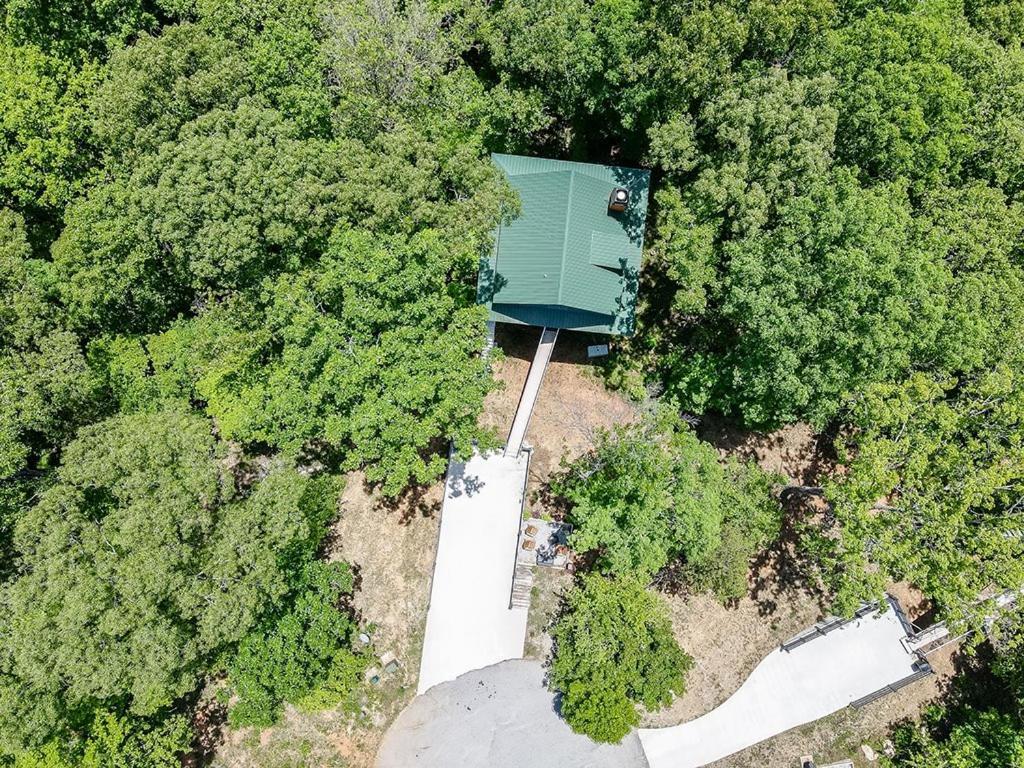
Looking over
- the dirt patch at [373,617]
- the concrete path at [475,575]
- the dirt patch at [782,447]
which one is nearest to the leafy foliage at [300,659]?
the dirt patch at [373,617]

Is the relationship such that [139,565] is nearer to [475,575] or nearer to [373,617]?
[373,617]

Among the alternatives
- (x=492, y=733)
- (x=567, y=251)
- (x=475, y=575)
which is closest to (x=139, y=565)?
(x=475, y=575)

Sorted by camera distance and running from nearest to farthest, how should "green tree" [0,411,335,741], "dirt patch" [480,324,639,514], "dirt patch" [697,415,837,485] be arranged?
"green tree" [0,411,335,741] < "dirt patch" [480,324,639,514] < "dirt patch" [697,415,837,485]

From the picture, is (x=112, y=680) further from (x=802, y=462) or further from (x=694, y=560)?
(x=802, y=462)

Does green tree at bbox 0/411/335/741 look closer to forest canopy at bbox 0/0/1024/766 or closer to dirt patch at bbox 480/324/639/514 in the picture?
forest canopy at bbox 0/0/1024/766

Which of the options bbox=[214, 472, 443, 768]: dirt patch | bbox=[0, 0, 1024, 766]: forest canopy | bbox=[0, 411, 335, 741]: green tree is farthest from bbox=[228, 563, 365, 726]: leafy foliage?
bbox=[214, 472, 443, 768]: dirt patch

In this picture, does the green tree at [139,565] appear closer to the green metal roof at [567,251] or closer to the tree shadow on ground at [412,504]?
Answer: the tree shadow on ground at [412,504]
